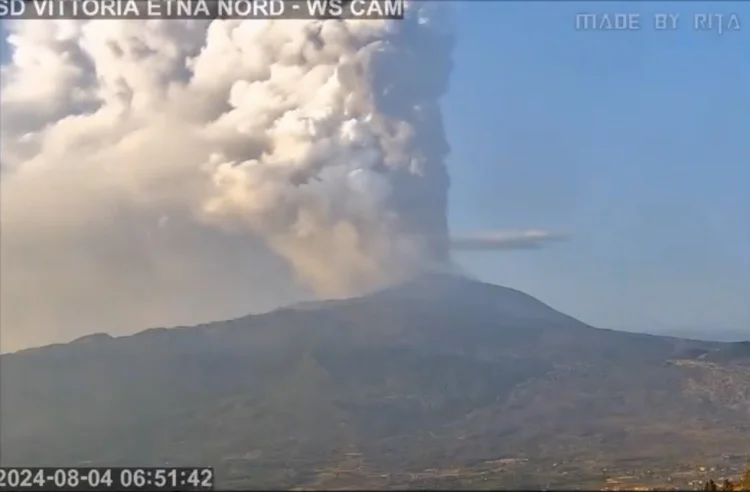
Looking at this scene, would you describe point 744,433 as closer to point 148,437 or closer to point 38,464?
point 148,437

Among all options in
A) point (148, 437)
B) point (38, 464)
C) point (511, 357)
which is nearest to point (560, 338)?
point (511, 357)

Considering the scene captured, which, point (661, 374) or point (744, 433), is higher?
point (661, 374)

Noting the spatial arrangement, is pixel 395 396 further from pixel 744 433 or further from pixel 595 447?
pixel 744 433

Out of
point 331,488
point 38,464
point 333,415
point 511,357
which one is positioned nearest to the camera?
point 331,488

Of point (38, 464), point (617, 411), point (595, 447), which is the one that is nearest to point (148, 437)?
point (38, 464)

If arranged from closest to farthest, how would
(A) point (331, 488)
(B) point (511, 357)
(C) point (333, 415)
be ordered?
(A) point (331, 488)
(C) point (333, 415)
(B) point (511, 357)

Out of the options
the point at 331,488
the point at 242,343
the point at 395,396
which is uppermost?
the point at 242,343

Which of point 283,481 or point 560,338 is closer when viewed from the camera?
point 283,481
